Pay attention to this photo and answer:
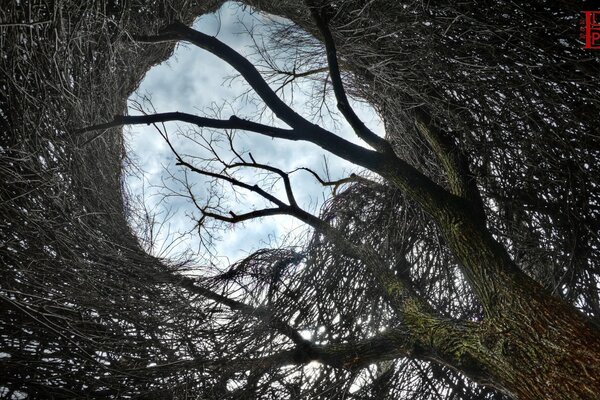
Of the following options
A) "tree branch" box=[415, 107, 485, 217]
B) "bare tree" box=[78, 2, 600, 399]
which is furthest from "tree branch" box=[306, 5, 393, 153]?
"tree branch" box=[415, 107, 485, 217]

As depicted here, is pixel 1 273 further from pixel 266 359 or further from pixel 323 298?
pixel 323 298

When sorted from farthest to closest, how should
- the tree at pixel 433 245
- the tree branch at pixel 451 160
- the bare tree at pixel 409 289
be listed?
the tree branch at pixel 451 160
the tree at pixel 433 245
the bare tree at pixel 409 289

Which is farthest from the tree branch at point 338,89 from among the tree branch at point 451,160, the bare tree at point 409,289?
the tree branch at point 451,160

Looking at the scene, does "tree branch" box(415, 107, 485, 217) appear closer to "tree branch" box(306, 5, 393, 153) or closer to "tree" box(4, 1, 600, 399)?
"tree" box(4, 1, 600, 399)

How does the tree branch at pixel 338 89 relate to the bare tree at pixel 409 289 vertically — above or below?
above

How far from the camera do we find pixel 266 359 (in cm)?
265

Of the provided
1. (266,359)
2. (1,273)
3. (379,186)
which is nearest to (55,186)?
(1,273)

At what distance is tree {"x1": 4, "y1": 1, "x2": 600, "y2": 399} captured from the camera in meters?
2.02

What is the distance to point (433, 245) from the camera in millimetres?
3682

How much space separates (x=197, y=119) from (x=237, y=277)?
127 centimetres

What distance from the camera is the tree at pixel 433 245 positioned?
6.64 feet

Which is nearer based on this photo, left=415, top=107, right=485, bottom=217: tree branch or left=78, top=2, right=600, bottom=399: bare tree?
Result: left=78, top=2, right=600, bottom=399: bare tree

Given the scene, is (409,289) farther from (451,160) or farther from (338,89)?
(338,89)

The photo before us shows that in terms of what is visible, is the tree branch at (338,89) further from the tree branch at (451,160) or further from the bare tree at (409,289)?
the tree branch at (451,160)
